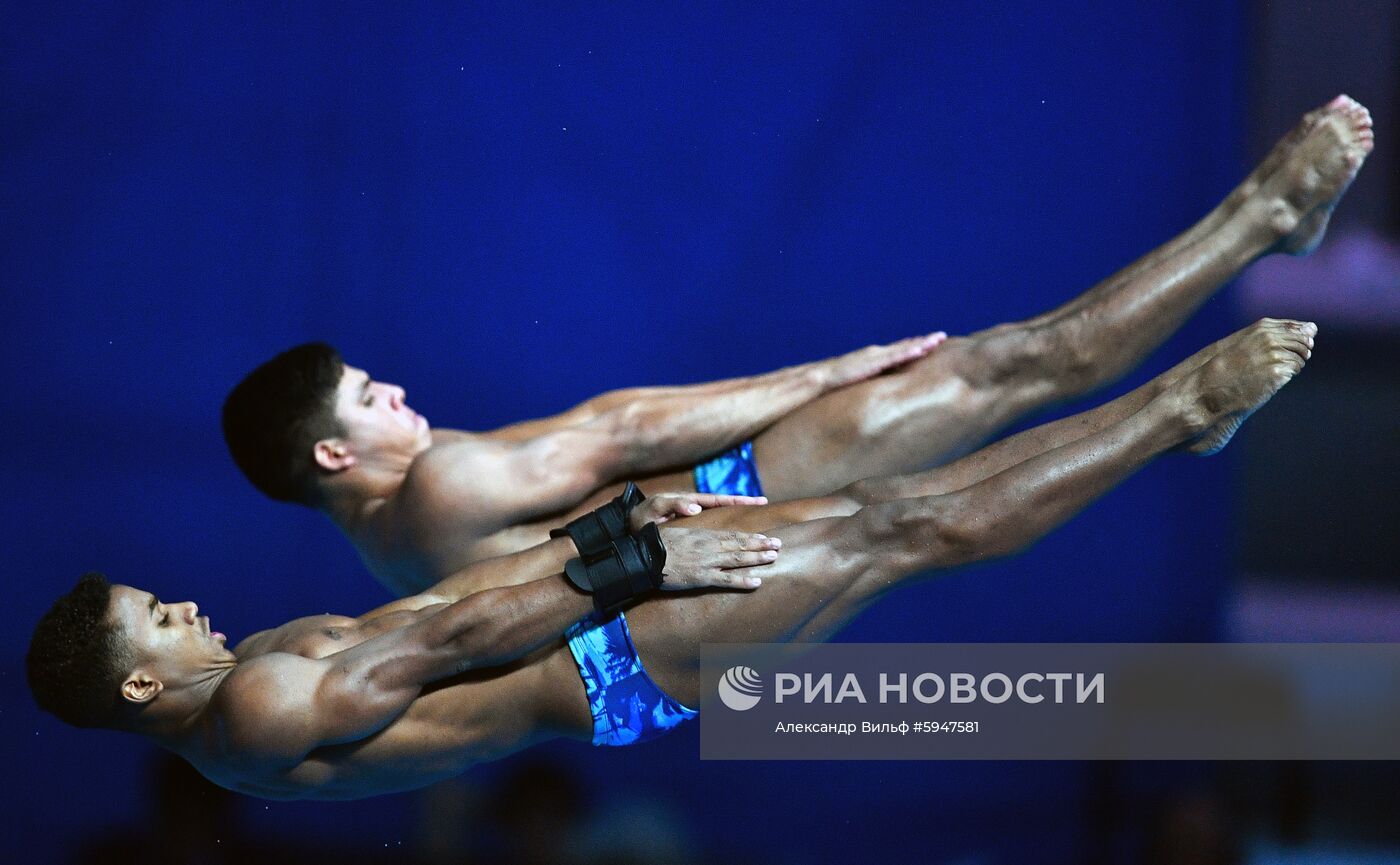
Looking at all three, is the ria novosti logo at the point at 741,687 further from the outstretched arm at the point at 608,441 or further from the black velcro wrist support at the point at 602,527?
the outstretched arm at the point at 608,441

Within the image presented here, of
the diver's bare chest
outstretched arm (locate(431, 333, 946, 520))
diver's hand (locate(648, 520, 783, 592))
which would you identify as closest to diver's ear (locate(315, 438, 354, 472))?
outstretched arm (locate(431, 333, 946, 520))

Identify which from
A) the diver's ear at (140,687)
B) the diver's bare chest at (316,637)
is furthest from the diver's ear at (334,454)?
the diver's ear at (140,687)

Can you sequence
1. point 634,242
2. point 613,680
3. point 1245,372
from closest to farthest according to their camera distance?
point 1245,372, point 613,680, point 634,242

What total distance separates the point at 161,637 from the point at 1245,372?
209 cm

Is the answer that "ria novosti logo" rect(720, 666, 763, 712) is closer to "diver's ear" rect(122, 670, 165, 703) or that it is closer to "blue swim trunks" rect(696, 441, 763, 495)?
"blue swim trunks" rect(696, 441, 763, 495)

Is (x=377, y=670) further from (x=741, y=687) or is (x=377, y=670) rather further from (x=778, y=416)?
(x=778, y=416)

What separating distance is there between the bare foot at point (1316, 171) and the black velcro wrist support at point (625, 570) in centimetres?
158

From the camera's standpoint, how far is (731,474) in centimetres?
335

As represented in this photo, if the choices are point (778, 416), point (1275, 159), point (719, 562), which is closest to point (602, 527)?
point (719, 562)

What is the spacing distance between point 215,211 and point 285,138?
0.99 feet

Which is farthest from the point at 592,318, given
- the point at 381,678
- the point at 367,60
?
the point at 381,678

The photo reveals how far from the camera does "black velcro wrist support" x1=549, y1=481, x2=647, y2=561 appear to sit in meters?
2.73

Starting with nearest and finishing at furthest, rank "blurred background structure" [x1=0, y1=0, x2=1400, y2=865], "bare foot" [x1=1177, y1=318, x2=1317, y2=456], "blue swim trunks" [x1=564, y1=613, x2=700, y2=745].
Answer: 1. "bare foot" [x1=1177, y1=318, x2=1317, y2=456]
2. "blue swim trunks" [x1=564, y1=613, x2=700, y2=745]
3. "blurred background structure" [x1=0, y1=0, x2=1400, y2=865]

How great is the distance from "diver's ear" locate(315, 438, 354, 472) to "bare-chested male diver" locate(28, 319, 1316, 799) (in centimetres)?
57
